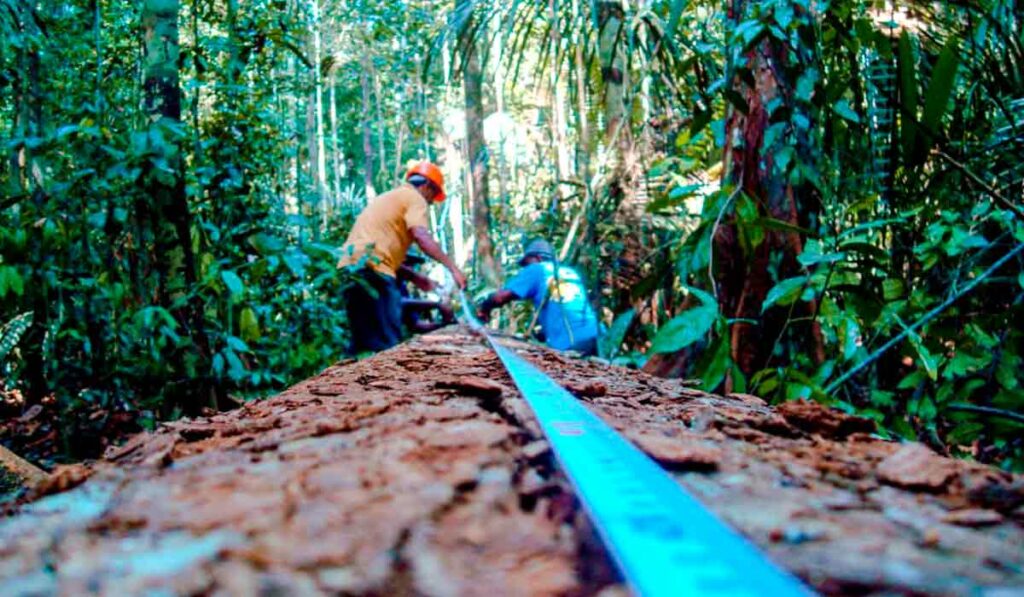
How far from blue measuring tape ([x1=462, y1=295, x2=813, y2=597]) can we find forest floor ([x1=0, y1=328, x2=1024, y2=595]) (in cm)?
3

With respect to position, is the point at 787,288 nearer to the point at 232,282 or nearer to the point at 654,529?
the point at 654,529

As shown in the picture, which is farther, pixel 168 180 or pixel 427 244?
pixel 427 244

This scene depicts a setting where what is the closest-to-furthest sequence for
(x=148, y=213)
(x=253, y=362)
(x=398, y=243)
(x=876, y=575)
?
(x=876, y=575) < (x=148, y=213) < (x=253, y=362) < (x=398, y=243)

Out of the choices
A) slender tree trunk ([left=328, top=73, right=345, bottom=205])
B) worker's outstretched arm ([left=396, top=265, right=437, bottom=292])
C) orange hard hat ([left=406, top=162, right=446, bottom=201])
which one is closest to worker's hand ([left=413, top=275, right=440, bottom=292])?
worker's outstretched arm ([left=396, top=265, right=437, bottom=292])

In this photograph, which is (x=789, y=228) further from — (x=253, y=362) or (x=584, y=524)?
(x=253, y=362)

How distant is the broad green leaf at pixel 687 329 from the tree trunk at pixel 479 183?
693cm

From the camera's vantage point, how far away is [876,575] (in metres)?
0.66

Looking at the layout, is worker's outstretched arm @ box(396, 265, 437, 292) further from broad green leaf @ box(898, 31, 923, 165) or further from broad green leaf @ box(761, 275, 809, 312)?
broad green leaf @ box(898, 31, 923, 165)

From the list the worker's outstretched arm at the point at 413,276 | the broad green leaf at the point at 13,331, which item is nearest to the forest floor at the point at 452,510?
the broad green leaf at the point at 13,331

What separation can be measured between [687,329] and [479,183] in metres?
9.51

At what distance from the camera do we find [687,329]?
2.24 metres

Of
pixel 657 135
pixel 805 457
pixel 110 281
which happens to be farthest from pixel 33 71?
pixel 805 457

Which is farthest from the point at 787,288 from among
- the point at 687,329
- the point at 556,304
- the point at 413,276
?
the point at 413,276

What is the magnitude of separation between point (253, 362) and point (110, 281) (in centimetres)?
137
